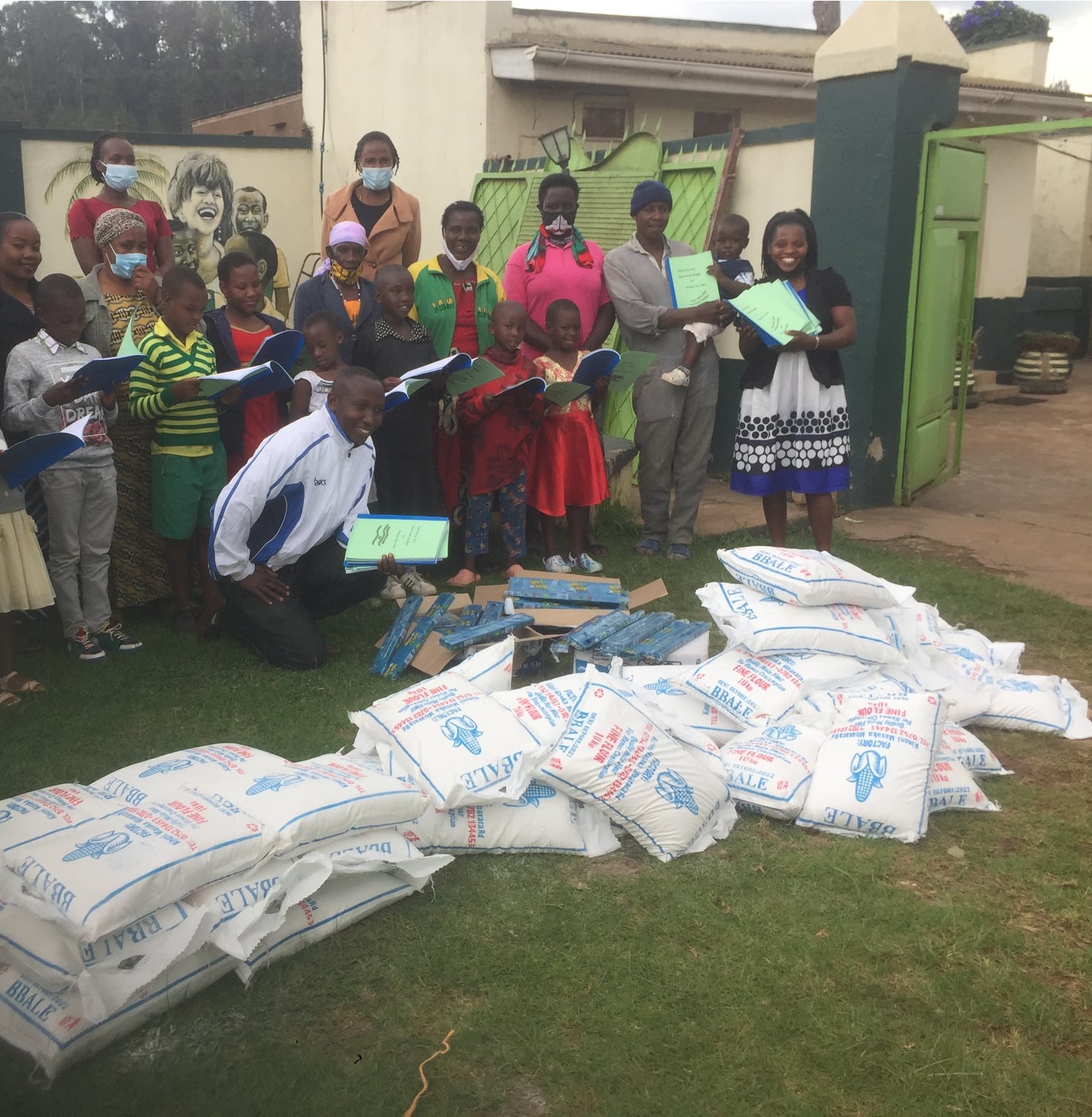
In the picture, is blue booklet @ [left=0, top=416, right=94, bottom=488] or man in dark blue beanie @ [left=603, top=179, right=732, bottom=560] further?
man in dark blue beanie @ [left=603, top=179, right=732, bottom=560]

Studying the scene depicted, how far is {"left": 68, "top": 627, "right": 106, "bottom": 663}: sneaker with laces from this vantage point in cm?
480

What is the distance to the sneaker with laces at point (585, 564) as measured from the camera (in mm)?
6012

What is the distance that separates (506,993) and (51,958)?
103cm

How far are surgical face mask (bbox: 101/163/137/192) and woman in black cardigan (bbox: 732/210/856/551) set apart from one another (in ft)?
10.6

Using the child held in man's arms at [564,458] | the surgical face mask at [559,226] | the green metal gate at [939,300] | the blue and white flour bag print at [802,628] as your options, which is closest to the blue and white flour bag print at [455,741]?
the blue and white flour bag print at [802,628]

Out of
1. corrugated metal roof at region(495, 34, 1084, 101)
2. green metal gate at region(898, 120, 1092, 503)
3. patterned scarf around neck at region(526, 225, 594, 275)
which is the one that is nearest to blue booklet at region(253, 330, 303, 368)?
patterned scarf around neck at region(526, 225, 594, 275)

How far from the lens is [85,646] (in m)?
4.81

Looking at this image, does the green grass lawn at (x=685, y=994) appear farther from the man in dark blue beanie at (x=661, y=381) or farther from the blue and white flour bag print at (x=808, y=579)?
the man in dark blue beanie at (x=661, y=381)

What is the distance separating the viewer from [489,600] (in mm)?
5184

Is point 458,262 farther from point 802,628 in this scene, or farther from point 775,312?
point 802,628

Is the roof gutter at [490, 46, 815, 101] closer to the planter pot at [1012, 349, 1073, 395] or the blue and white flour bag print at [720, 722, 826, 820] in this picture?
the planter pot at [1012, 349, 1073, 395]

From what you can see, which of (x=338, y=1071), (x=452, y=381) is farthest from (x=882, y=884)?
(x=452, y=381)

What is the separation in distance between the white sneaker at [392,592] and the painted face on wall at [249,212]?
884 cm

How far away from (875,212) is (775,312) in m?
2.28
